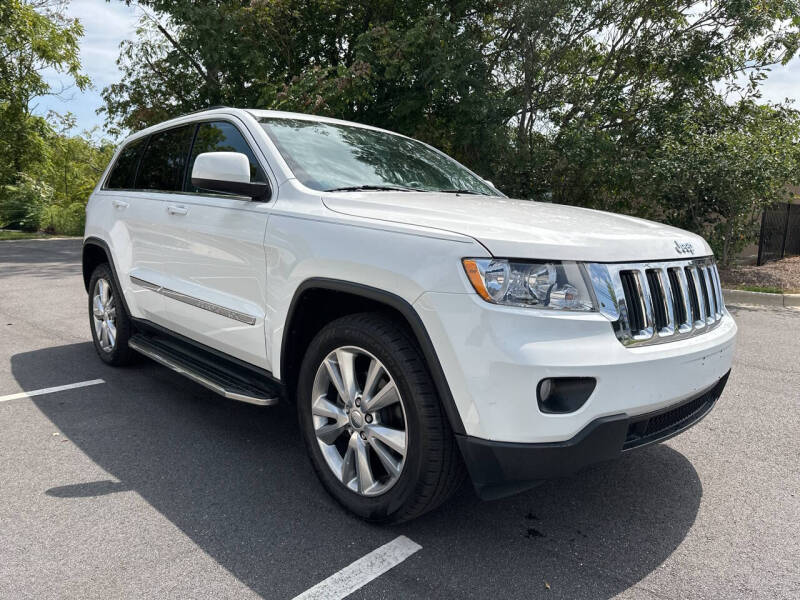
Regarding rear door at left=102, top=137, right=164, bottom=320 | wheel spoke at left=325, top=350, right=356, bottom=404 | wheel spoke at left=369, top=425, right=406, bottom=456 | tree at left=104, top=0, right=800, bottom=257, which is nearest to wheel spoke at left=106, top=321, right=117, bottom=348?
rear door at left=102, top=137, right=164, bottom=320

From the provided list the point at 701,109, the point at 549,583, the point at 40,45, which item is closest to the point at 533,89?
the point at 701,109

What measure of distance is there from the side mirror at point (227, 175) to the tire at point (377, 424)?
0.87 m

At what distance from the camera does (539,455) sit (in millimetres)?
2139

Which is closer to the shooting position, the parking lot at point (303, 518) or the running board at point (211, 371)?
the parking lot at point (303, 518)

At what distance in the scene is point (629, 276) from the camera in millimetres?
2352

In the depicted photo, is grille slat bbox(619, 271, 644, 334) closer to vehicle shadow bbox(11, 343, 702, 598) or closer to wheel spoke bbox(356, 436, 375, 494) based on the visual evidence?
vehicle shadow bbox(11, 343, 702, 598)

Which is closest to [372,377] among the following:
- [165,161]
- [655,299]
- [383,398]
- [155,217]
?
[383,398]

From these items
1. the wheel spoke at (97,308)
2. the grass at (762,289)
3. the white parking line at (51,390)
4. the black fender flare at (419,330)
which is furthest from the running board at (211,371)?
the grass at (762,289)

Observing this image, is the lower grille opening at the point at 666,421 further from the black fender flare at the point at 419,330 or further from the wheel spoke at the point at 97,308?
the wheel spoke at the point at 97,308

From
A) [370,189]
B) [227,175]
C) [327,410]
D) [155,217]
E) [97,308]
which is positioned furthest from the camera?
[97,308]

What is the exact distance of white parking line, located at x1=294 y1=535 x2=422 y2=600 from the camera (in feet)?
7.15

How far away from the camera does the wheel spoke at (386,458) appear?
2.50m

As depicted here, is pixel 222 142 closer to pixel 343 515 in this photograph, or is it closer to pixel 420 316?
pixel 420 316

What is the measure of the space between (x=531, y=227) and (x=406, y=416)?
0.86 m
